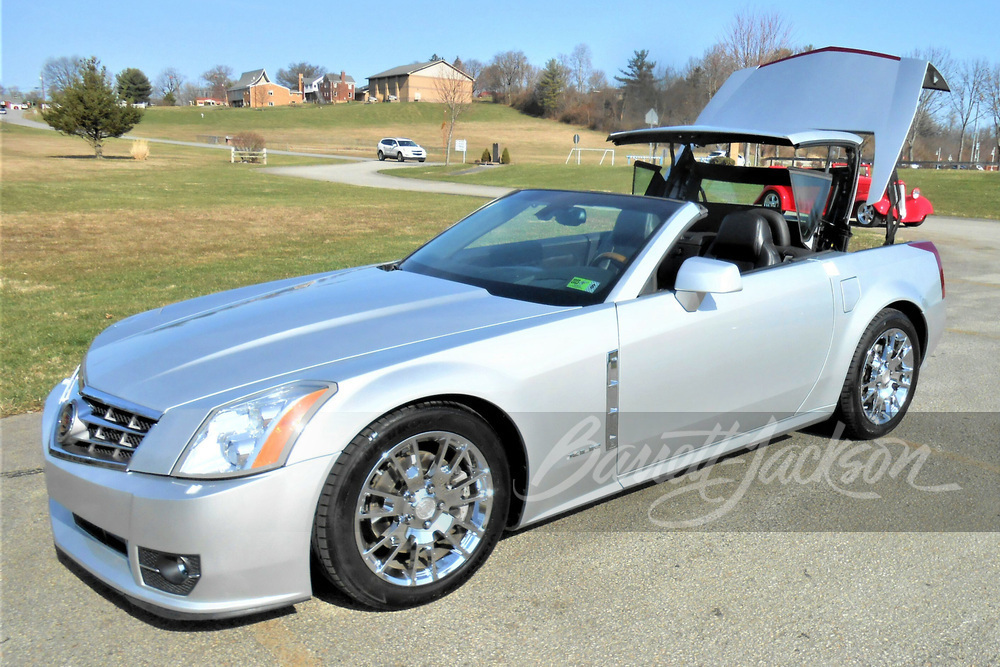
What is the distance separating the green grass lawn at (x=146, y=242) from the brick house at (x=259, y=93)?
127 meters

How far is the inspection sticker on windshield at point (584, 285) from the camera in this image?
3469 mm

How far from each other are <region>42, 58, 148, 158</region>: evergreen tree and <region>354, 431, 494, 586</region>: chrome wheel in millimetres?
46147

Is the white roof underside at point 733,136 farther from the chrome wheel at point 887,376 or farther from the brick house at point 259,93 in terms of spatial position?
the brick house at point 259,93

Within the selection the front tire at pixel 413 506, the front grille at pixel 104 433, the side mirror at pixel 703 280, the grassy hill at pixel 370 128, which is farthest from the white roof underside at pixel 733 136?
the grassy hill at pixel 370 128

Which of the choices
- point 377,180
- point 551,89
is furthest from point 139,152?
point 551,89

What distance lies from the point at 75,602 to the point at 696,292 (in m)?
2.71

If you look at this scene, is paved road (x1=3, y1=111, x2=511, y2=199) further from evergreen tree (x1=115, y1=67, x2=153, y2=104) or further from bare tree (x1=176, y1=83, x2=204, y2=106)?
bare tree (x1=176, y1=83, x2=204, y2=106)

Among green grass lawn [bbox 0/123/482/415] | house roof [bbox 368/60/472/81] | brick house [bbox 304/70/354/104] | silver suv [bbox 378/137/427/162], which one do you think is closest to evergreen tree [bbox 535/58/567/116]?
house roof [bbox 368/60/472/81]

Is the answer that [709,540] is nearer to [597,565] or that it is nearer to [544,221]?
[597,565]

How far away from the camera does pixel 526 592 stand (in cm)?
304

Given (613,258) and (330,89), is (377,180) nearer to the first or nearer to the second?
(613,258)

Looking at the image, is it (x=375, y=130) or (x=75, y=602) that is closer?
(x=75, y=602)

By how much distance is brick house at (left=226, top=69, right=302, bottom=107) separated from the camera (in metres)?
148

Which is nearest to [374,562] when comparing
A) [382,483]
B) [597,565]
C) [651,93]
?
[382,483]
